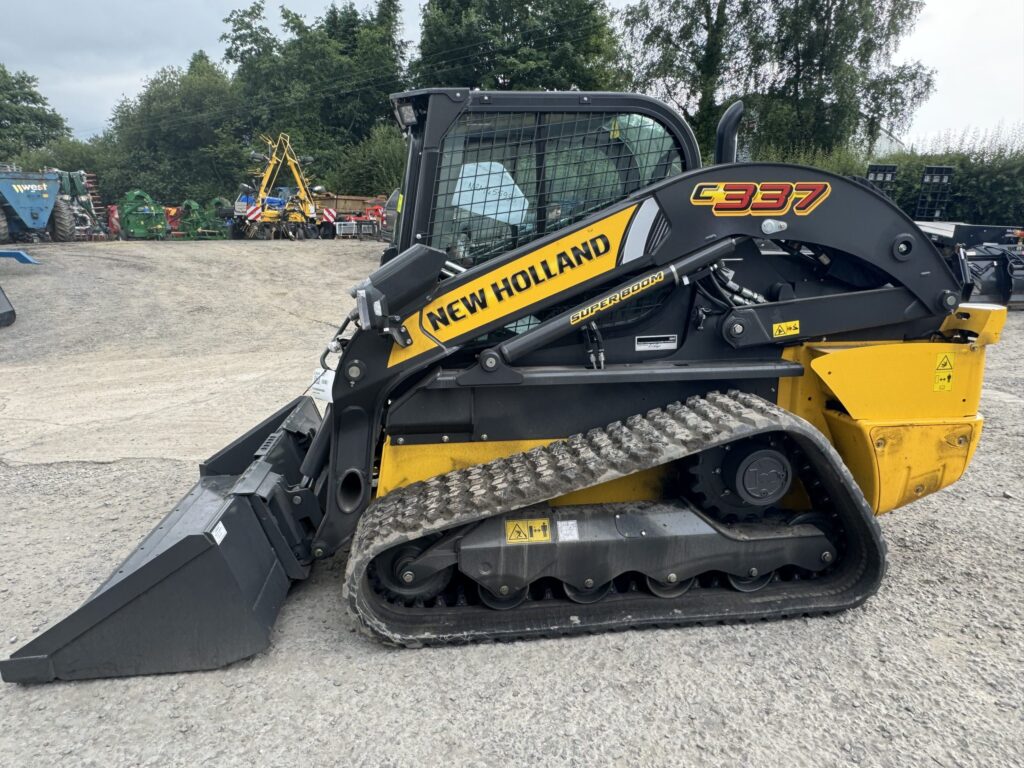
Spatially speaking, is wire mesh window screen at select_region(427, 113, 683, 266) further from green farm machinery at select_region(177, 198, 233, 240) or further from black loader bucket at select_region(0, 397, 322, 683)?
green farm machinery at select_region(177, 198, 233, 240)

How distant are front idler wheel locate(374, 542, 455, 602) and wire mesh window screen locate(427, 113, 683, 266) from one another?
52.2 inches

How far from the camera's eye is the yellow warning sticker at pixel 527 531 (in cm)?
283

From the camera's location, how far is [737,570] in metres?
2.96

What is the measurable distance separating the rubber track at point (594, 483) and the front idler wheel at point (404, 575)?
60 millimetres

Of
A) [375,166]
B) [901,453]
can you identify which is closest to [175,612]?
[901,453]

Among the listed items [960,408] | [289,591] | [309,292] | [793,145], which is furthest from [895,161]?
[289,591]

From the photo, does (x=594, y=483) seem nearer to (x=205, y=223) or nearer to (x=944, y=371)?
(x=944, y=371)

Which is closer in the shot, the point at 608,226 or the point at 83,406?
the point at 608,226

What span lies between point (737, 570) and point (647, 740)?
942 millimetres

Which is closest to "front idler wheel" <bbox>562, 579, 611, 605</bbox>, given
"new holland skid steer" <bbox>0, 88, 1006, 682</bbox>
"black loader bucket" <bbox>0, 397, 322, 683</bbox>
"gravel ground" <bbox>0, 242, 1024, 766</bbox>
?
"new holland skid steer" <bbox>0, 88, 1006, 682</bbox>

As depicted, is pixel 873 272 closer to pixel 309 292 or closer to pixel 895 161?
pixel 309 292

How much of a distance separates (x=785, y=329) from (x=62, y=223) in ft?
70.6

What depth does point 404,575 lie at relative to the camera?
282 cm

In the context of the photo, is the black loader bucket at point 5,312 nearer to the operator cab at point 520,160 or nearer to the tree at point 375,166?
the operator cab at point 520,160
